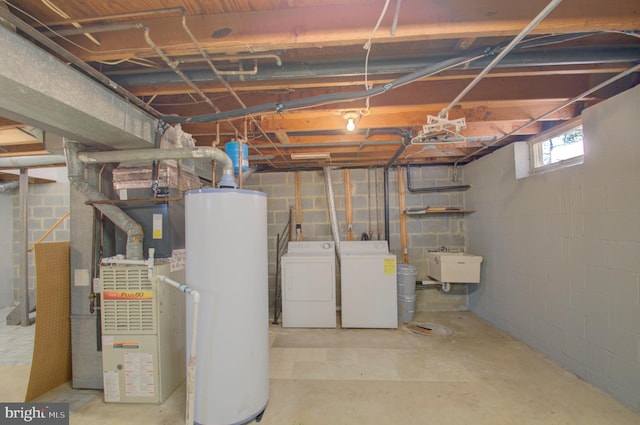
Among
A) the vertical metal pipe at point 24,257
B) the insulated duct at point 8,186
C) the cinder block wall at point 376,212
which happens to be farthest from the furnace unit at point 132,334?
the insulated duct at point 8,186

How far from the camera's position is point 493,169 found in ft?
10.5

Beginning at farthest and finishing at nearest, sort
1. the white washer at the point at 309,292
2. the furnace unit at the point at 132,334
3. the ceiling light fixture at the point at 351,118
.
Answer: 1. the white washer at the point at 309,292
2. the ceiling light fixture at the point at 351,118
3. the furnace unit at the point at 132,334

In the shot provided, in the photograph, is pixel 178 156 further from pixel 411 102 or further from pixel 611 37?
pixel 611 37

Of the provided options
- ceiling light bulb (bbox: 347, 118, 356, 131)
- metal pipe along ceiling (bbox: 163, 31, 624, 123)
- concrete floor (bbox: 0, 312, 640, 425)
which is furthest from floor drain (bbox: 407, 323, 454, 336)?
metal pipe along ceiling (bbox: 163, 31, 624, 123)

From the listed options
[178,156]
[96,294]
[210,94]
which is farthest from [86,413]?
[210,94]

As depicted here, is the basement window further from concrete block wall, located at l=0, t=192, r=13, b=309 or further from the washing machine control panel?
concrete block wall, located at l=0, t=192, r=13, b=309

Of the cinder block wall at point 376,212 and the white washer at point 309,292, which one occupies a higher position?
the cinder block wall at point 376,212

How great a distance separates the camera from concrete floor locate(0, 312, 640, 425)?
5.70ft

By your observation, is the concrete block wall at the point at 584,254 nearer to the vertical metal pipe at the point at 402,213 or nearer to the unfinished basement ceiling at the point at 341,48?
the unfinished basement ceiling at the point at 341,48

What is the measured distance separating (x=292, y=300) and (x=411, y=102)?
256cm

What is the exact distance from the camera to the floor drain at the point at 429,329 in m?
3.05

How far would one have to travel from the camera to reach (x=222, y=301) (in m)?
1.59

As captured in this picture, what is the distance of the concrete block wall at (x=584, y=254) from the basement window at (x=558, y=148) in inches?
4.4

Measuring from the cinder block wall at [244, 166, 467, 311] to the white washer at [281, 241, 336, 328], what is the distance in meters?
0.76
